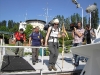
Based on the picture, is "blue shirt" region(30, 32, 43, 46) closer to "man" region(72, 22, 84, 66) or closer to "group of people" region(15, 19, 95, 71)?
"group of people" region(15, 19, 95, 71)

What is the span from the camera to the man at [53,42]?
6.15 m

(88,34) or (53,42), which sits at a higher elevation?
(88,34)

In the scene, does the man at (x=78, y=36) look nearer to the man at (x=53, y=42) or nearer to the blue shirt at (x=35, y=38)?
the man at (x=53, y=42)

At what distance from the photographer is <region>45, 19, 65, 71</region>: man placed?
6149 mm

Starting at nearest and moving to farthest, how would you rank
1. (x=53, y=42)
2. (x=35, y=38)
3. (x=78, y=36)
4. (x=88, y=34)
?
(x=53, y=42) → (x=78, y=36) → (x=88, y=34) → (x=35, y=38)

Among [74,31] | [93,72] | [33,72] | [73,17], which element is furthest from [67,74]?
[73,17]

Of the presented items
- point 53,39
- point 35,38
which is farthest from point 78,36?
point 35,38

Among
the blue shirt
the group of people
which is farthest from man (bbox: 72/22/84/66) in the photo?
the blue shirt

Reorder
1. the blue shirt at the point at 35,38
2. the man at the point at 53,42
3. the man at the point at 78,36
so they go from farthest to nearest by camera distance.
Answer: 1. the blue shirt at the point at 35,38
2. the man at the point at 78,36
3. the man at the point at 53,42

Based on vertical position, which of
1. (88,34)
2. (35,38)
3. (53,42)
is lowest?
(53,42)

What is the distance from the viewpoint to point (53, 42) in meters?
6.21

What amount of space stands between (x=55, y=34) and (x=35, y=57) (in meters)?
1.88

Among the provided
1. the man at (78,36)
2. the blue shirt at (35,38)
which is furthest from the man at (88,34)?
the blue shirt at (35,38)

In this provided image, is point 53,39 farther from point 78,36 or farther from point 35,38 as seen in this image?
point 35,38
